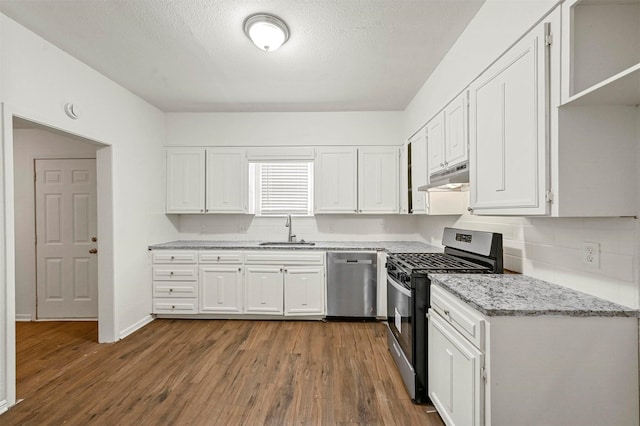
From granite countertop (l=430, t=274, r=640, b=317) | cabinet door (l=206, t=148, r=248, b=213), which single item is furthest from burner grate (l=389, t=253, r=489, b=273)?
cabinet door (l=206, t=148, r=248, b=213)

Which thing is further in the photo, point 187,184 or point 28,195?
point 187,184

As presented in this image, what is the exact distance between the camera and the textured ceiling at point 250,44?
192 cm

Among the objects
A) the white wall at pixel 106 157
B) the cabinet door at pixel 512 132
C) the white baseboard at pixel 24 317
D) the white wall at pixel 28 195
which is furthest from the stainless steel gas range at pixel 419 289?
the white baseboard at pixel 24 317

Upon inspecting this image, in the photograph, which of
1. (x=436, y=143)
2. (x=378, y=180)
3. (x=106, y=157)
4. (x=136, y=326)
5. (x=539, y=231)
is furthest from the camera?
(x=378, y=180)

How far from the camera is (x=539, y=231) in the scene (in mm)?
1779

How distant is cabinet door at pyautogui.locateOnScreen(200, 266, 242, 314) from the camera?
3506 mm

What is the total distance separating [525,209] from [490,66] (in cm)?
94

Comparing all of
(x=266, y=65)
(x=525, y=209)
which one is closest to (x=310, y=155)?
(x=266, y=65)

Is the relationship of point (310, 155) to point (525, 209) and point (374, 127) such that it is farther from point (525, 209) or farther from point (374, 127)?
point (525, 209)

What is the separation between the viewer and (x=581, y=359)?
1.22 m

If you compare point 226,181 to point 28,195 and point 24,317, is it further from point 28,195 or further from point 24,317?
point 24,317

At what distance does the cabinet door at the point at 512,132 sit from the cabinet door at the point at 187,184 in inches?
130

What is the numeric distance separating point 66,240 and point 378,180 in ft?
13.1

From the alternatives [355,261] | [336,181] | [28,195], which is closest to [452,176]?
[355,261]
